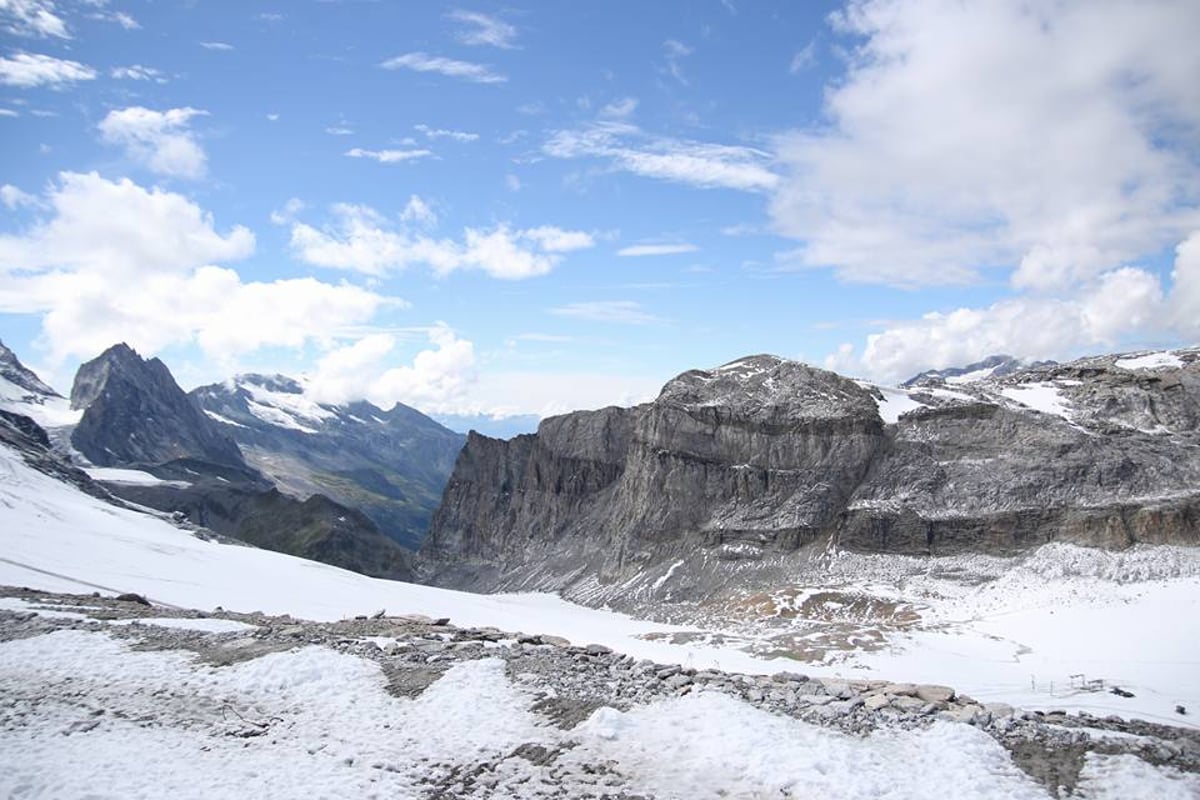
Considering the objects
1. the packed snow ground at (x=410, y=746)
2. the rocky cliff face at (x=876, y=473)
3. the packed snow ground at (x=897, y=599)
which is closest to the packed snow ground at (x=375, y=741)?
the packed snow ground at (x=410, y=746)

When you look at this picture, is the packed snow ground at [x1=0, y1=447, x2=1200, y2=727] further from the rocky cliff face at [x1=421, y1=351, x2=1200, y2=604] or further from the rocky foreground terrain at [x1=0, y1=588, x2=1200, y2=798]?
the rocky foreground terrain at [x1=0, y1=588, x2=1200, y2=798]

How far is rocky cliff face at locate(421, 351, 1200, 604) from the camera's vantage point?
257ft

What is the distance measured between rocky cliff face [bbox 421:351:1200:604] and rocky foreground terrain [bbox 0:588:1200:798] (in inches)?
2723

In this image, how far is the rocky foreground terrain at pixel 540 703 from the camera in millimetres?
13492

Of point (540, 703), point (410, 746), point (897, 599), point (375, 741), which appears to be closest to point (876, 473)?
point (897, 599)

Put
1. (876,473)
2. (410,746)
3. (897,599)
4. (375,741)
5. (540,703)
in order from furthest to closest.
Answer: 1. (876,473)
2. (897,599)
3. (540,703)
4. (375,741)
5. (410,746)

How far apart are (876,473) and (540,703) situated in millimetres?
83295

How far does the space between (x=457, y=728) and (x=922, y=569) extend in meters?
73.2

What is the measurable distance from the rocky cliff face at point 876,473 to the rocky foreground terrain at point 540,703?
2723 inches

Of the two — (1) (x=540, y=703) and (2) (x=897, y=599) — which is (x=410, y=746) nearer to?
(1) (x=540, y=703)

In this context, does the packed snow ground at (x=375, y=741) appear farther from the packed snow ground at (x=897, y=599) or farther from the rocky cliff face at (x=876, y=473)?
the rocky cliff face at (x=876, y=473)

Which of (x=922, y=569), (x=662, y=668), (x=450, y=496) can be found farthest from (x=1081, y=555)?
(x=450, y=496)

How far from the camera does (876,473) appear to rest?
9206 centimetres

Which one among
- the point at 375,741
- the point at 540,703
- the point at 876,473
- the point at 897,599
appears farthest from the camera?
the point at 876,473
